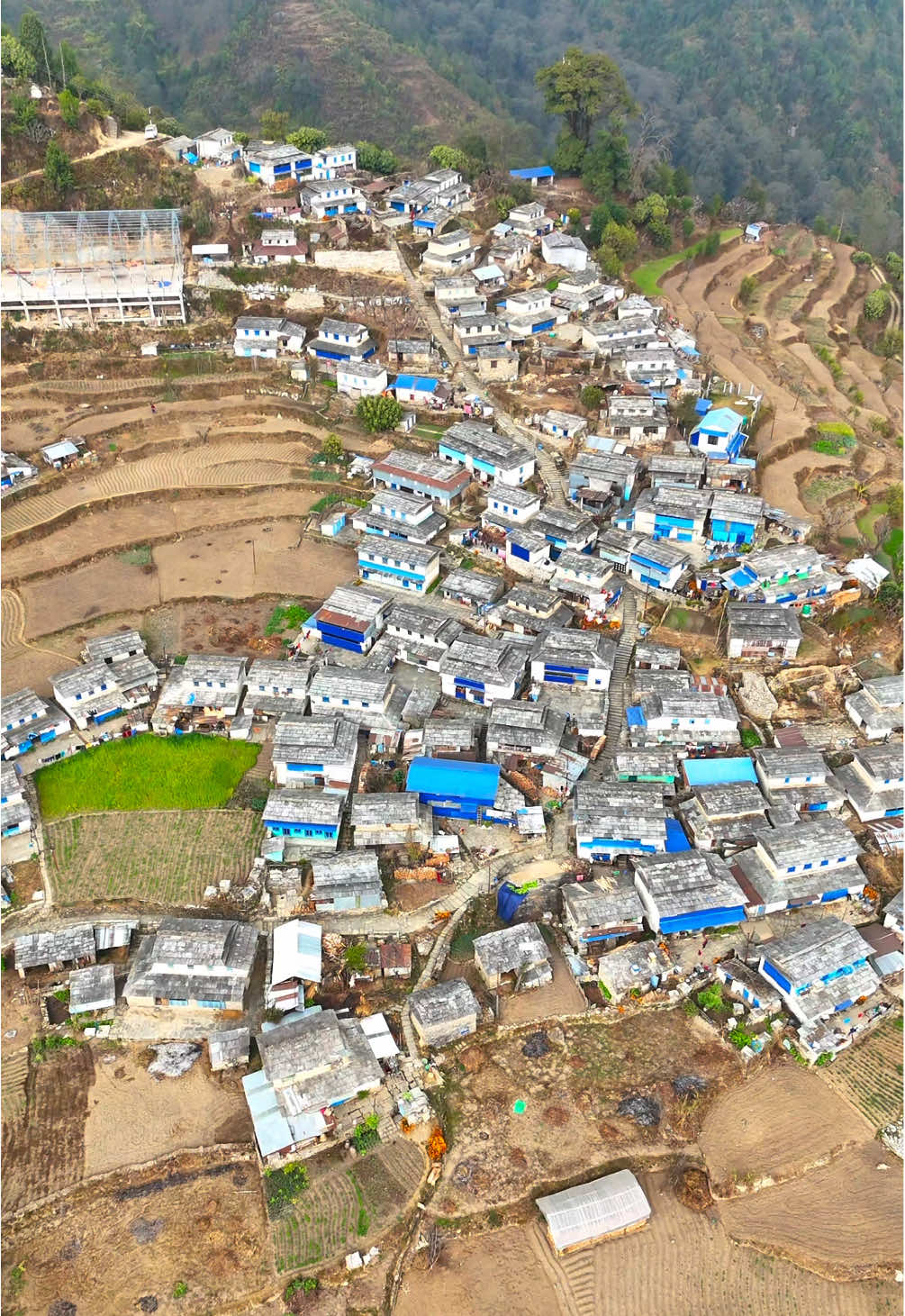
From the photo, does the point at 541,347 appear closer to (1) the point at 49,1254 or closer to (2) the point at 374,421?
(2) the point at 374,421

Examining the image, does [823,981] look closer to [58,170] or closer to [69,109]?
[58,170]

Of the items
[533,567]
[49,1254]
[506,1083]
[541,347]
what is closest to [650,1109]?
[506,1083]

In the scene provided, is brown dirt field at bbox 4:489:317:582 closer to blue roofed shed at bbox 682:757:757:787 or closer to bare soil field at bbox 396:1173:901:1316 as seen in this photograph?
blue roofed shed at bbox 682:757:757:787

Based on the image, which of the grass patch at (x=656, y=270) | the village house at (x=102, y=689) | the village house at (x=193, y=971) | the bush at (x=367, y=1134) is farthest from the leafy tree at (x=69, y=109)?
the bush at (x=367, y=1134)

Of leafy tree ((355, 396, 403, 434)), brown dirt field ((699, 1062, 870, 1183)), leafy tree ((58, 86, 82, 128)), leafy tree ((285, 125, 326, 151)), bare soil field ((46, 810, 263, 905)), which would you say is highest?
leafy tree ((58, 86, 82, 128))

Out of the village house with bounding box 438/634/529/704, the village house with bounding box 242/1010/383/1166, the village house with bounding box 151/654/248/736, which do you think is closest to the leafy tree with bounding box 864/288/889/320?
the village house with bounding box 438/634/529/704

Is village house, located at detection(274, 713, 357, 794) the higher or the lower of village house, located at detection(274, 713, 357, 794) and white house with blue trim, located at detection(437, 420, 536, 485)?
the lower

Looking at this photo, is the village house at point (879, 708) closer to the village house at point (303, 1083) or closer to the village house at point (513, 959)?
the village house at point (513, 959)
